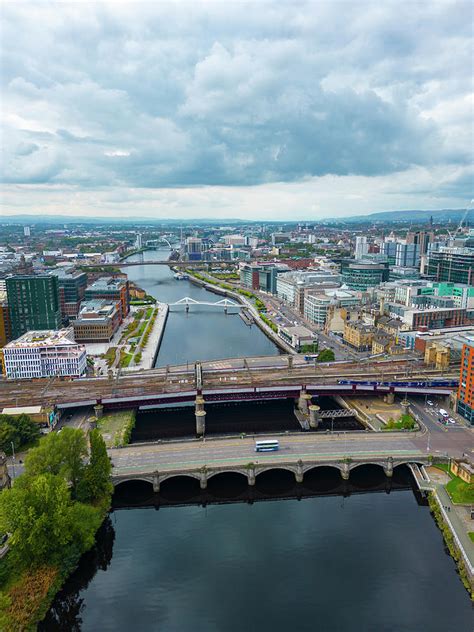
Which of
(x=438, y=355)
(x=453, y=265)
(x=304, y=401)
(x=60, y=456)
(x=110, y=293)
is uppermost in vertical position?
(x=453, y=265)

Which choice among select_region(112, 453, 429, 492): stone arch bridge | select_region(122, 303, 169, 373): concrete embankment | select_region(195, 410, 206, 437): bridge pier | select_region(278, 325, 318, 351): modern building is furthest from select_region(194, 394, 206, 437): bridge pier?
select_region(278, 325, 318, 351): modern building

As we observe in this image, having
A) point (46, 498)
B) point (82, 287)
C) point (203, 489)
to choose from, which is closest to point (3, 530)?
point (46, 498)

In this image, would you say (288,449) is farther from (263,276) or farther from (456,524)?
(263,276)

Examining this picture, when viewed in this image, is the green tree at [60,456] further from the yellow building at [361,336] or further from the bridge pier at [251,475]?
the yellow building at [361,336]

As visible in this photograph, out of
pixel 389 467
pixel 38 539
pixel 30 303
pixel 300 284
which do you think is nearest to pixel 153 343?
pixel 30 303

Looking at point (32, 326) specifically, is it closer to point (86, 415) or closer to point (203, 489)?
point (86, 415)

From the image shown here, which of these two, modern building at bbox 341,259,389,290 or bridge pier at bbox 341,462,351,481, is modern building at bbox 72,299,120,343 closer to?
bridge pier at bbox 341,462,351,481
